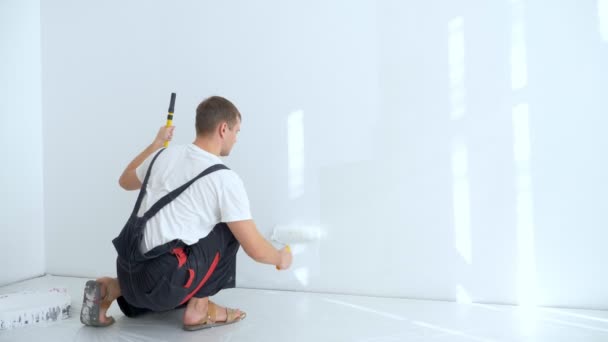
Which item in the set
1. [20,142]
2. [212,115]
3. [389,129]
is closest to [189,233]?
[212,115]

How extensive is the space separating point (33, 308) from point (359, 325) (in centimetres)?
127

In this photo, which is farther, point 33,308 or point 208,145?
point 33,308

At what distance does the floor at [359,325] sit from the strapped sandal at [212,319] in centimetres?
2

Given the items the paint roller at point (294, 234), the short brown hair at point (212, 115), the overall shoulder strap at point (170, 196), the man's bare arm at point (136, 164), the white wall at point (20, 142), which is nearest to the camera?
the overall shoulder strap at point (170, 196)

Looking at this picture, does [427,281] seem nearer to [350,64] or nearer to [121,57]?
[350,64]

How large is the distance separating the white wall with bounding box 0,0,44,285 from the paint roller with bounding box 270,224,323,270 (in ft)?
4.76

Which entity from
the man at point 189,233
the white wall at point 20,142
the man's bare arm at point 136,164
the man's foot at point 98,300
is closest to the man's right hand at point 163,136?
the man's bare arm at point 136,164

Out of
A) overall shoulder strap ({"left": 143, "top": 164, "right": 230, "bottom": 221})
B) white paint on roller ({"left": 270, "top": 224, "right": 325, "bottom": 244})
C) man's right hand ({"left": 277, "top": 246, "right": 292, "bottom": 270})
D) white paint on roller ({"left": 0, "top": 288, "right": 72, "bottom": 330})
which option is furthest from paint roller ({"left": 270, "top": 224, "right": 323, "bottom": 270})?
white paint on roller ({"left": 0, "top": 288, "right": 72, "bottom": 330})

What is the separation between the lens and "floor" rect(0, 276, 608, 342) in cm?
180

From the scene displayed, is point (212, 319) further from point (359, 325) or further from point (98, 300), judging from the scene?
point (359, 325)

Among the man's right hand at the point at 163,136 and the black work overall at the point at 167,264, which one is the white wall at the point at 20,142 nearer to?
the man's right hand at the point at 163,136

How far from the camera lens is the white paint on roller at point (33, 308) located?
76.3 inches

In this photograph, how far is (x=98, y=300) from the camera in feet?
6.28

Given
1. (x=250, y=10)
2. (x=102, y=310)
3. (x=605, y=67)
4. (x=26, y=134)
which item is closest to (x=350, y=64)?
(x=250, y=10)
